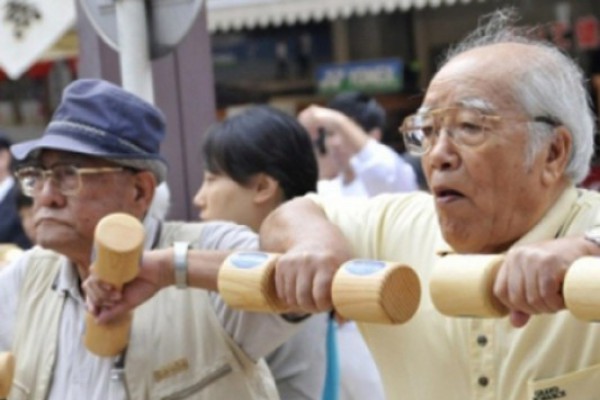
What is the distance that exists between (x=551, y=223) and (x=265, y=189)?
1467 millimetres

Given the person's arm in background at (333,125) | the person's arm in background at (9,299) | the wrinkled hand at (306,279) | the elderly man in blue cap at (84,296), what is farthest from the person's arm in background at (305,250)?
the person's arm in background at (333,125)

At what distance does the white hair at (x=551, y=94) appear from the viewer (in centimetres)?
254

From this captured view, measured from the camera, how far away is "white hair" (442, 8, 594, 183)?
100.0 inches

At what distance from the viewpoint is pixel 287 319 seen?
287cm

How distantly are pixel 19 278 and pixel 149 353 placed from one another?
41 centimetres

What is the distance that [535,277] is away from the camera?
201cm

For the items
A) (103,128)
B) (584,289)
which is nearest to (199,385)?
(103,128)

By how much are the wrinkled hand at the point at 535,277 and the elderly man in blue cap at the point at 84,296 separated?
0.91 m

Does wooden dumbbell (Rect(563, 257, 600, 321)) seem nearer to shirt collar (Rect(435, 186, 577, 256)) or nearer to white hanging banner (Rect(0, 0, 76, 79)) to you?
shirt collar (Rect(435, 186, 577, 256))

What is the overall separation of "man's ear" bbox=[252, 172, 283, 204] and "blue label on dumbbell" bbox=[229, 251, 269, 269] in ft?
4.75

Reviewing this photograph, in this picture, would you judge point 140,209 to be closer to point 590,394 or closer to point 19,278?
point 19,278

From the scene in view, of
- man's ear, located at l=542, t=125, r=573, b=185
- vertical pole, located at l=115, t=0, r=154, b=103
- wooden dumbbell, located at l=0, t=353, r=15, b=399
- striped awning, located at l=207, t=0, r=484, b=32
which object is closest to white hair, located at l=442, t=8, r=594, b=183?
man's ear, located at l=542, t=125, r=573, b=185

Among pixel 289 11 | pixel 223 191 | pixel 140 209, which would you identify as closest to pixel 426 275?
pixel 140 209

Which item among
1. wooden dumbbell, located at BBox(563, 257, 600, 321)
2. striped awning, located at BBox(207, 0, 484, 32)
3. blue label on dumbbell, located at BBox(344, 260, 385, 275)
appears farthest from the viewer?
striped awning, located at BBox(207, 0, 484, 32)
